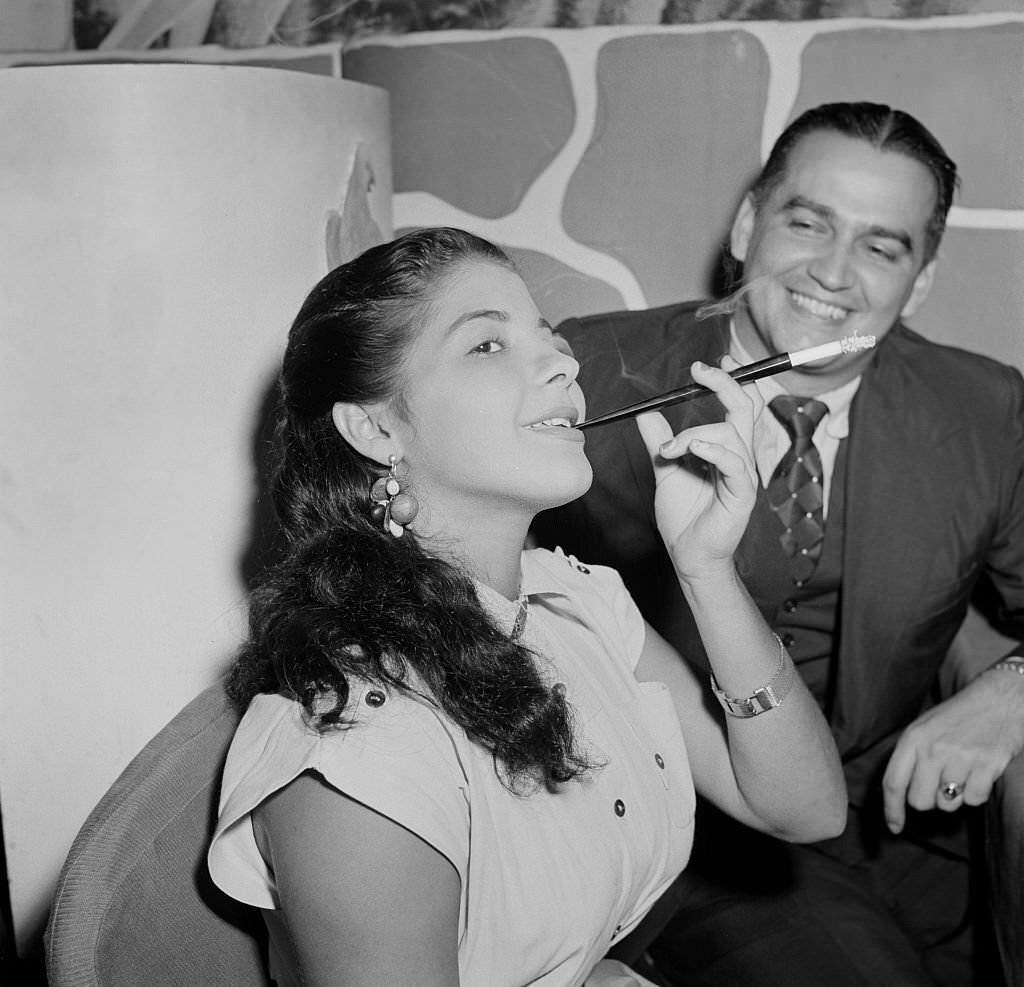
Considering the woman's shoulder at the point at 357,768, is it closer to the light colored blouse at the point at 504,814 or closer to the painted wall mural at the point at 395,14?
the light colored blouse at the point at 504,814

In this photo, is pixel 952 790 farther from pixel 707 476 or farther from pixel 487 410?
pixel 487 410

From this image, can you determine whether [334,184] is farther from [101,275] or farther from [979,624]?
[979,624]

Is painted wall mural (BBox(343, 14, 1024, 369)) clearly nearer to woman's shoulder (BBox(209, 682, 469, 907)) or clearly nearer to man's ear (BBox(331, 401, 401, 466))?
man's ear (BBox(331, 401, 401, 466))

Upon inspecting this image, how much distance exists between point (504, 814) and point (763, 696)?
0.32 metres

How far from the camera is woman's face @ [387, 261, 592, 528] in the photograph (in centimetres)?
101

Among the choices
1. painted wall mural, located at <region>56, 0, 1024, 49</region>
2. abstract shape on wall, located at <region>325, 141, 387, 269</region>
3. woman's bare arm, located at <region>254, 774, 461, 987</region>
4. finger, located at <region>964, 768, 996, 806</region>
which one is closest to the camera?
woman's bare arm, located at <region>254, 774, 461, 987</region>

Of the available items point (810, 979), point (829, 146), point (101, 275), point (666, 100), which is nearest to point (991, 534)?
point (829, 146)

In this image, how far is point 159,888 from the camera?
3.07 ft

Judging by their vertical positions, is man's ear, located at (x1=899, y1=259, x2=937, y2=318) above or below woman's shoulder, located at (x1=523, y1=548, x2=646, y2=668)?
above

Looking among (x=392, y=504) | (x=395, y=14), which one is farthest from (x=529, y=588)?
(x=395, y=14)

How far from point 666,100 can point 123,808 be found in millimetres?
1388

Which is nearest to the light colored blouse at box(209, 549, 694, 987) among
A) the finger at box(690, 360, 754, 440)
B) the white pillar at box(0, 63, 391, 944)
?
the finger at box(690, 360, 754, 440)

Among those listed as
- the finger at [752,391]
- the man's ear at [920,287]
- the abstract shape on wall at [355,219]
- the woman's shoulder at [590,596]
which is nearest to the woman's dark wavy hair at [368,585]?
the woman's shoulder at [590,596]

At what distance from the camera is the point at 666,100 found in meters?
1.86
